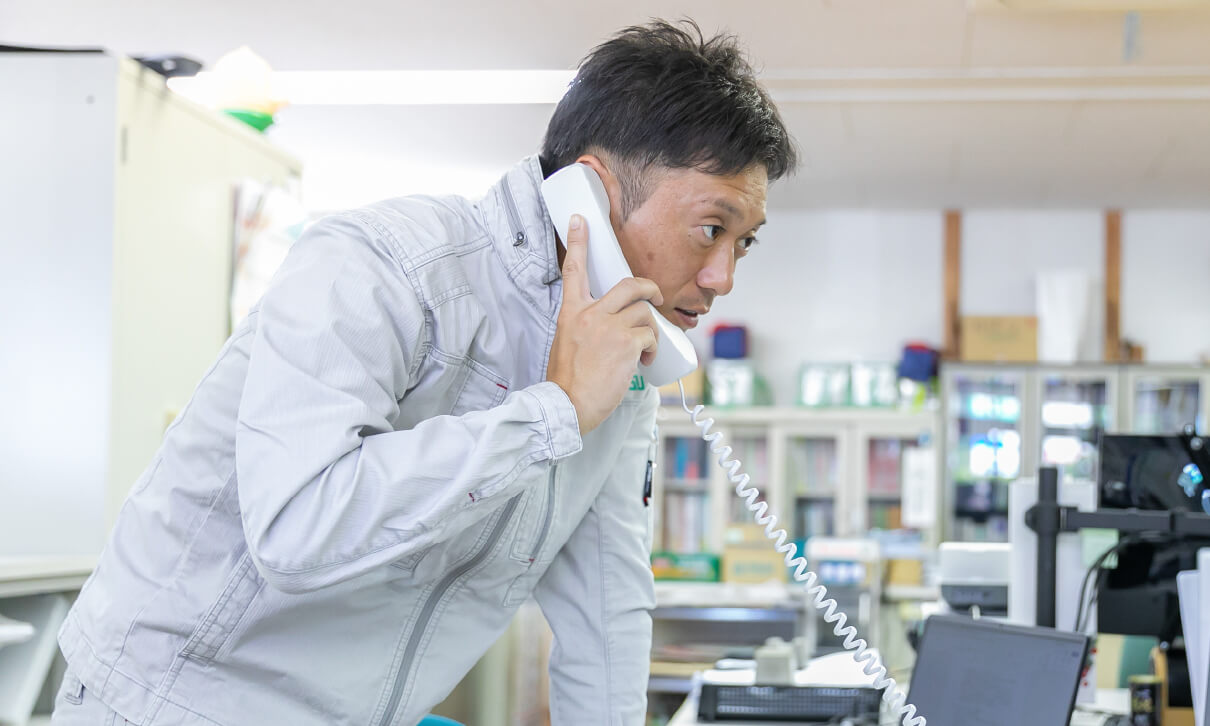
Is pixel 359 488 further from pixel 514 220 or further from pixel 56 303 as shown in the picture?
pixel 56 303

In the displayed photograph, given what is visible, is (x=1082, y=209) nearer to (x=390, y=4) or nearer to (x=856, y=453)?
(x=856, y=453)

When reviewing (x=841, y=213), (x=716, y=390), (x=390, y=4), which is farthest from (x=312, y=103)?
(x=841, y=213)

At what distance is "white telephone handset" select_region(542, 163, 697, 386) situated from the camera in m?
1.10

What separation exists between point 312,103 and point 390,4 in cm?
141

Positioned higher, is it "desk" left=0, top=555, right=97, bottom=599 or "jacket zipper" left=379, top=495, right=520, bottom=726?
"jacket zipper" left=379, top=495, right=520, bottom=726

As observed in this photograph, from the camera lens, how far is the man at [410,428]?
0.88m

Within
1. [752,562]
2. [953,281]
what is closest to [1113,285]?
[953,281]

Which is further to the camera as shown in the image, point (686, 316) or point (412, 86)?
point (412, 86)

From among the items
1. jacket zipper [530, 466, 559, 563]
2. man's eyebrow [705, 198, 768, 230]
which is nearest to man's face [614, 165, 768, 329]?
man's eyebrow [705, 198, 768, 230]

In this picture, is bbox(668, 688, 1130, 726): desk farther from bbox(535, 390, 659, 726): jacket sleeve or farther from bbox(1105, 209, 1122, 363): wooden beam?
bbox(1105, 209, 1122, 363): wooden beam

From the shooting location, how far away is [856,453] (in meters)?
7.14

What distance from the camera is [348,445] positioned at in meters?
0.87

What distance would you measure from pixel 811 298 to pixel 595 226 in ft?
22.4

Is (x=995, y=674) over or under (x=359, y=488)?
under
